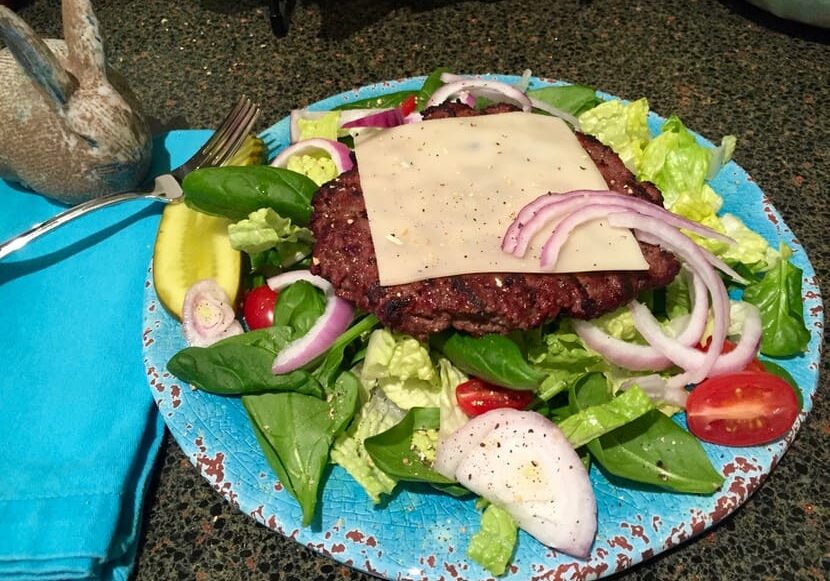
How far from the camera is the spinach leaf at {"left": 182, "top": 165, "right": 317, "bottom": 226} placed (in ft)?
8.11

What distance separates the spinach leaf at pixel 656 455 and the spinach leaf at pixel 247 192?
130cm

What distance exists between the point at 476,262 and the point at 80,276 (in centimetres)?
193

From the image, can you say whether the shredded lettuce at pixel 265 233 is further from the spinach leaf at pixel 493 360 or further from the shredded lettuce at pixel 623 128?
the shredded lettuce at pixel 623 128

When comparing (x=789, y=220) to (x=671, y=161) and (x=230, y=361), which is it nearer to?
(x=671, y=161)

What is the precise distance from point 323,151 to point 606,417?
1655mm

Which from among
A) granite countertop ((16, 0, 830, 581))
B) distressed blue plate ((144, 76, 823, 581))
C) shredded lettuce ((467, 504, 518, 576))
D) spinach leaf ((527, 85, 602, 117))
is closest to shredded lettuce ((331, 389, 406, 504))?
distressed blue plate ((144, 76, 823, 581))

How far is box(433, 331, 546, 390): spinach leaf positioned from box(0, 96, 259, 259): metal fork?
1593mm

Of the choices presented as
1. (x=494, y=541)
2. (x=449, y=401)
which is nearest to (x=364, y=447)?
(x=449, y=401)

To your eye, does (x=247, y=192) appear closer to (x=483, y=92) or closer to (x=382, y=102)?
(x=382, y=102)

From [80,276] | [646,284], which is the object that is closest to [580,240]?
[646,284]

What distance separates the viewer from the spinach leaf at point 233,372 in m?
2.19

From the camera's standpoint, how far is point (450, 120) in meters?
2.61

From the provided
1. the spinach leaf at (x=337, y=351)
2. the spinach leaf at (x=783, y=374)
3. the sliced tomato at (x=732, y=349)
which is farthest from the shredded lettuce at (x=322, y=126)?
the spinach leaf at (x=783, y=374)

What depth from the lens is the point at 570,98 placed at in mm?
3139
